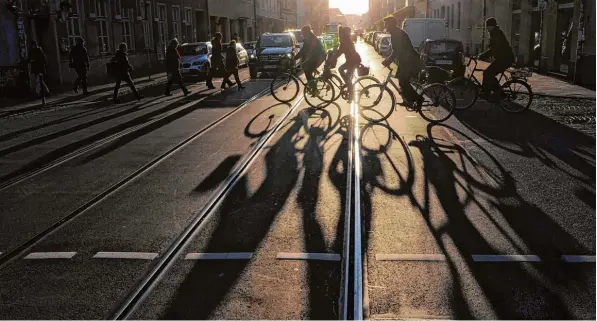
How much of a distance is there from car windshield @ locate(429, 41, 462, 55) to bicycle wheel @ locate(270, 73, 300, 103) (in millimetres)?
8677

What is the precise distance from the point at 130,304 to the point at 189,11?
40.4m

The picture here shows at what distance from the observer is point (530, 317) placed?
392cm

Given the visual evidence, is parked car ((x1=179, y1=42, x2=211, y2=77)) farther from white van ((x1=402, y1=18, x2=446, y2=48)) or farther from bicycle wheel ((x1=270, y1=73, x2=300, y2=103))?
white van ((x1=402, y1=18, x2=446, y2=48))

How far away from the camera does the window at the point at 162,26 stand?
36406 mm

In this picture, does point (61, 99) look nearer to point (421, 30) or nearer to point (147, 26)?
point (147, 26)

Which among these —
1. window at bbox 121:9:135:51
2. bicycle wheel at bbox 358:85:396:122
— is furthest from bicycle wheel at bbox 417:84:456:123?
window at bbox 121:9:135:51

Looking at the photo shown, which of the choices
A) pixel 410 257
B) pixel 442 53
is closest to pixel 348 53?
pixel 410 257

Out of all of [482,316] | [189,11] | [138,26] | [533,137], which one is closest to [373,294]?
[482,316]

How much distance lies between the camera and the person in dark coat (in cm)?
1223

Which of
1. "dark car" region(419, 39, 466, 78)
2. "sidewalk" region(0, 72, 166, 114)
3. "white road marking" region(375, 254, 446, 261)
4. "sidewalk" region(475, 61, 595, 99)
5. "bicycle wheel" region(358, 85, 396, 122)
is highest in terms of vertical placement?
"dark car" region(419, 39, 466, 78)

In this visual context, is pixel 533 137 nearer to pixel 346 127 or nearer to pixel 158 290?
pixel 346 127

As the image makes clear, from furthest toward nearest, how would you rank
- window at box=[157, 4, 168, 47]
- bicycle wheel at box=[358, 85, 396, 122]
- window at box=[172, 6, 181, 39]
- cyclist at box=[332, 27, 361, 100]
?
window at box=[172, 6, 181, 39] → window at box=[157, 4, 168, 47] → cyclist at box=[332, 27, 361, 100] → bicycle wheel at box=[358, 85, 396, 122]

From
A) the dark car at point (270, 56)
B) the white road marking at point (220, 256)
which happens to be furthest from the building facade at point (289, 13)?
the white road marking at point (220, 256)

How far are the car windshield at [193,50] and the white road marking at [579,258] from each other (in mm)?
24901
